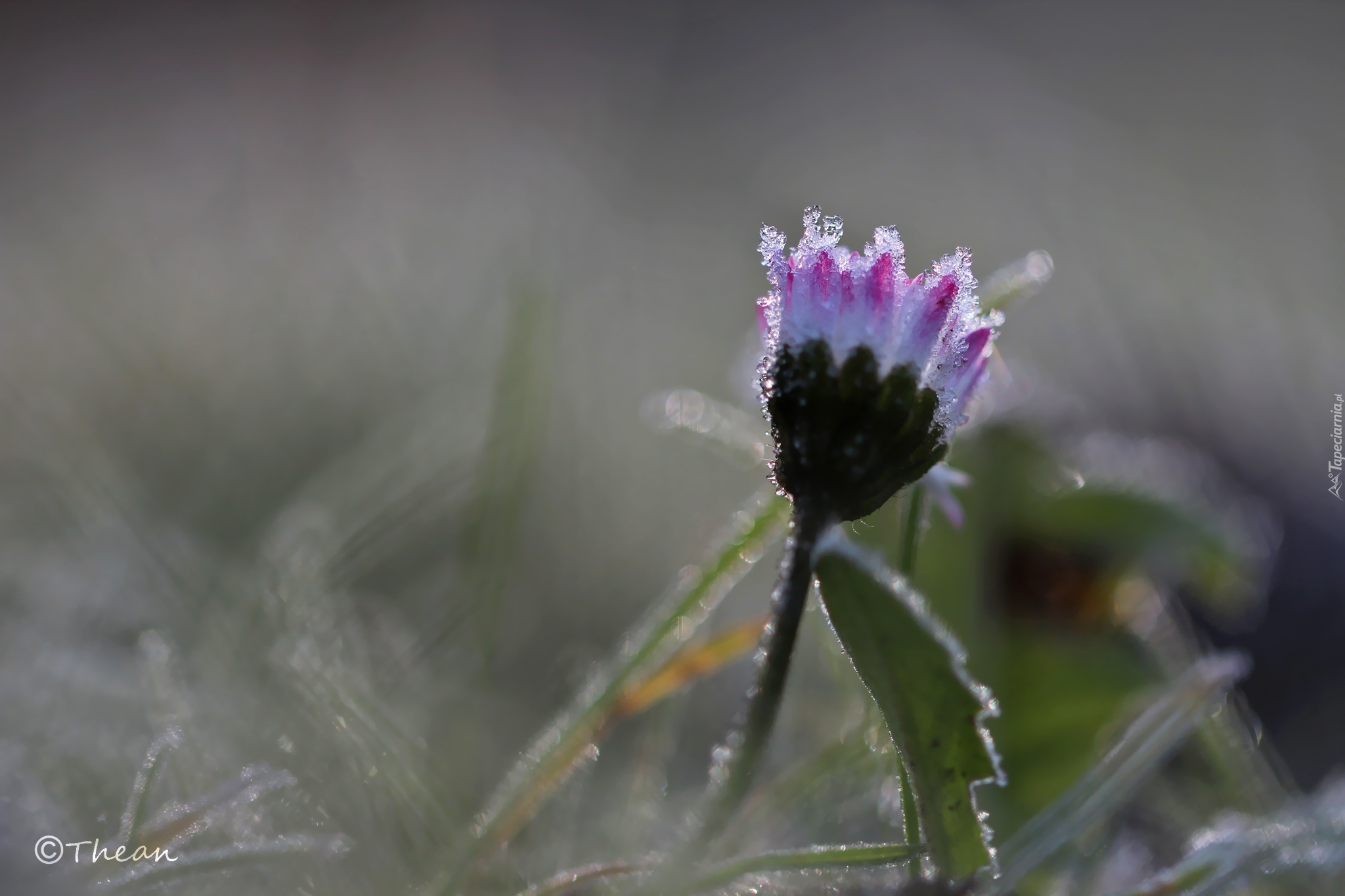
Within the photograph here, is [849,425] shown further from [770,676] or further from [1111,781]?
[1111,781]

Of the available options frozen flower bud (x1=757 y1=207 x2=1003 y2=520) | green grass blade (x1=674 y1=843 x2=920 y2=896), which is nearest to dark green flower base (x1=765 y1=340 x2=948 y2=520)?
frozen flower bud (x1=757 y1=207 x2=1003 y2=520)

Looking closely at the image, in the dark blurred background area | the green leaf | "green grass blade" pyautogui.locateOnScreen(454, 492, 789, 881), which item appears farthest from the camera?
the dark blurred background area

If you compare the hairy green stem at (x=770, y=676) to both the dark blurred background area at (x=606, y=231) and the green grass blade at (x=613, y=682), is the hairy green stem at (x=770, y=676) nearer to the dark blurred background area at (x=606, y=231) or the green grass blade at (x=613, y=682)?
the green grass blade at (x=613, y=682)

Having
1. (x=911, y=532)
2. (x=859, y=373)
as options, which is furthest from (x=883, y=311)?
(x=911, y=532)

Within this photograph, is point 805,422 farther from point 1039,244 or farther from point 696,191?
point 696,191

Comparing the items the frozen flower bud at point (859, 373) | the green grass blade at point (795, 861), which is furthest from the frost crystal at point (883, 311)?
the green grass blade at point (795, 861)

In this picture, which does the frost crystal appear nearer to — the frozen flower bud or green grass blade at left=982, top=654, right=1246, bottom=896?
the frozen flower bud
